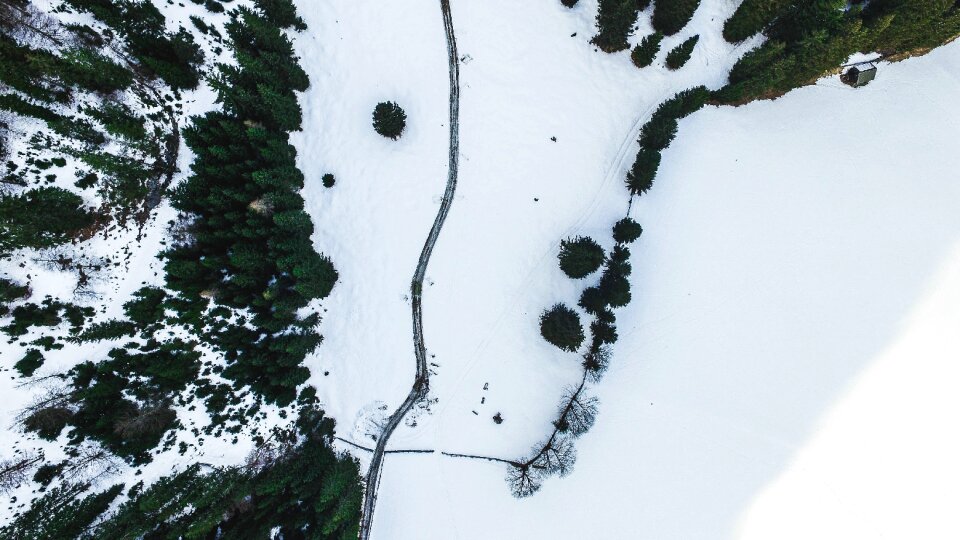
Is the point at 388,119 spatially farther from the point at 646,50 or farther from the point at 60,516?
the point at 60,516

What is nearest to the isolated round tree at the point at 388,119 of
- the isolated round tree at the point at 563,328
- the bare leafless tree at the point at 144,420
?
the isolated round tree at the point at 563,328

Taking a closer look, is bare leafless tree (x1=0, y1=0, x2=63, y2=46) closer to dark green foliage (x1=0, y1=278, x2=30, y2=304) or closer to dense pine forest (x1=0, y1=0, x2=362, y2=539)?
dense pine forest (x1=0, y1=0, x2=362, y2=539)

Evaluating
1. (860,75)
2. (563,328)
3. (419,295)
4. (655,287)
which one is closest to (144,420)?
(419,295)

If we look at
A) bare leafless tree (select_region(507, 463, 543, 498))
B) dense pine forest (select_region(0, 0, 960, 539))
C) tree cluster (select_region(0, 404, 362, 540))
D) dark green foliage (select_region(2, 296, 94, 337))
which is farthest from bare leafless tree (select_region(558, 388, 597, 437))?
dark green foliage (select_region(2, 296, 94, 337))

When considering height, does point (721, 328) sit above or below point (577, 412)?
above

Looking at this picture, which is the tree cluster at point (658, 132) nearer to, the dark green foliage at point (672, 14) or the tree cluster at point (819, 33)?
the tree cluster at point (819, 33)
